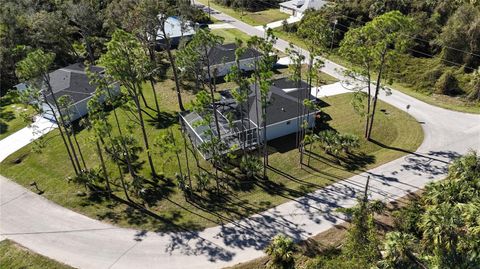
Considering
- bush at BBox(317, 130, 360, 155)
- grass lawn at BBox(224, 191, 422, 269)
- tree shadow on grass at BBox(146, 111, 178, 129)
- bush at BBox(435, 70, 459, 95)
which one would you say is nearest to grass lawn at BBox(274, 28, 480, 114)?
bush at BBox(435, 70, 459, 95)

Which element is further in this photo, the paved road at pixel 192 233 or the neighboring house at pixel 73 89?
the neighboring house at pixel 73 89

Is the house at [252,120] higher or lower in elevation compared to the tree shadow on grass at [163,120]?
higher

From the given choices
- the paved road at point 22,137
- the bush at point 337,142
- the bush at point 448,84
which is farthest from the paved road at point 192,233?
the bush at point 448,84

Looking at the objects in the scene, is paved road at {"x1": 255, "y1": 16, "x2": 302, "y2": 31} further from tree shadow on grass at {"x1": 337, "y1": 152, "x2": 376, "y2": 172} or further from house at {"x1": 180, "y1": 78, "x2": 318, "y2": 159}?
tree shadow on grass at {"x1": 337, "y1": 152, "x2": 376, "y2": 172}

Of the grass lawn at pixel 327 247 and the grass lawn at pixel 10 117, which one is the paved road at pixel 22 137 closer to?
the grass lawn at pixel 10 117

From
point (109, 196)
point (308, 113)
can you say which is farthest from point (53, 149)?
point (308, 113)

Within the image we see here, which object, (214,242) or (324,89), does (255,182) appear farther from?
(324,89)
